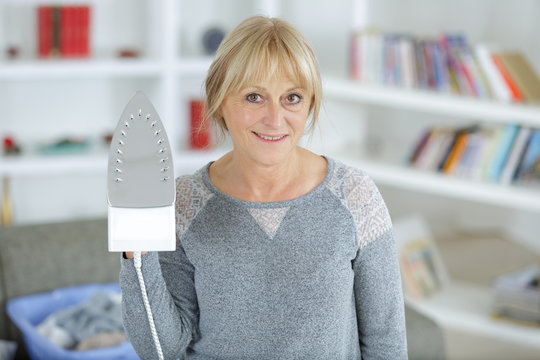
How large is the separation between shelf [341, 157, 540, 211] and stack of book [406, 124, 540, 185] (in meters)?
0.04

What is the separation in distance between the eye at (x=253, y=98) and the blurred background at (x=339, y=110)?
5.31 feet

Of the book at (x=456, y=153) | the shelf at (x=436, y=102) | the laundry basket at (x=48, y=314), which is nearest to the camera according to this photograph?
the laundry basket at (x=48, y=314)

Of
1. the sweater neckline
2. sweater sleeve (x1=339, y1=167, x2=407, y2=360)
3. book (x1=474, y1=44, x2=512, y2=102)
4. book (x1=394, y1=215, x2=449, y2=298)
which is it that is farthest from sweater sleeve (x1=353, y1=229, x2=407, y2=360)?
book (x1=394, y1=215, x2=449, y2=298)

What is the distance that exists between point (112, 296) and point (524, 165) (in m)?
1.64

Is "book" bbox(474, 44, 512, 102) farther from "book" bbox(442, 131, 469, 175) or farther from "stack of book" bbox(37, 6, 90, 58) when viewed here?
"stack of book" bbox(37, 6, 90, 58)

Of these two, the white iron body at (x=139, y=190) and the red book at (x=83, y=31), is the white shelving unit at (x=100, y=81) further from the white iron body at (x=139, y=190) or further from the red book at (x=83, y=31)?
the white iron body at (x=139, y=190)

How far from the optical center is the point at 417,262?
333 cm

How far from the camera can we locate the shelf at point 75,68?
3219mm

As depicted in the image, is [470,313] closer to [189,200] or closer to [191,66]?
[191,66]

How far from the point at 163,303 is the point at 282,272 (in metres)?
0.21

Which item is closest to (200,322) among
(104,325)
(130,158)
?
(130,158)

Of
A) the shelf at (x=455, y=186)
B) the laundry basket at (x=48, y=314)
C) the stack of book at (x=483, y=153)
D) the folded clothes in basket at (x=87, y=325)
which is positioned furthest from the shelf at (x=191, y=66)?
the folded clothes in basket at (x=87, y=325)

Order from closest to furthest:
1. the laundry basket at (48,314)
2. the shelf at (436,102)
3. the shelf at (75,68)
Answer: the laundry basket at (48,314)
the shelf at (436,102)
the shelf at (75,68)

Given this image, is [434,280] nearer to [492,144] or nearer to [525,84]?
[492,144]
